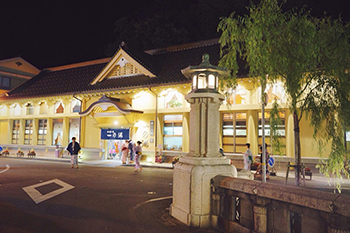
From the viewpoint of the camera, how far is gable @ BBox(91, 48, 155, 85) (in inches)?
891

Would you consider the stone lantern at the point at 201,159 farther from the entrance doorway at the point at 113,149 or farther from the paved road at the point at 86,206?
the entrance doorway at the point at 113,149

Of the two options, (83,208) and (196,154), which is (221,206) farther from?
(83,208)

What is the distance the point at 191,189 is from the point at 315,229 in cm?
269

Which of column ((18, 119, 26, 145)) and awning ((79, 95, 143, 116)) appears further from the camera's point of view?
column ((18, 119, 26, 145))

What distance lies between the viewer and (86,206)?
25.3ft

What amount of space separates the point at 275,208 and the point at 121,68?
21450 mm

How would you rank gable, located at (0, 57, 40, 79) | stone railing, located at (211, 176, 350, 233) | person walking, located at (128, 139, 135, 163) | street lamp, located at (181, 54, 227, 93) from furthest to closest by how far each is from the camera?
gable, located at (0, 57, 40, 79) → person walking, located at (128, 139, 135, 163) → street lamp, located at (181, 54, 227, 93) → stone railing, located at (211, 176, 350, 233)

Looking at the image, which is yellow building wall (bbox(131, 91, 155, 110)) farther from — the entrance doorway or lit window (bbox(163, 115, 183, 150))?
the entrance doorway

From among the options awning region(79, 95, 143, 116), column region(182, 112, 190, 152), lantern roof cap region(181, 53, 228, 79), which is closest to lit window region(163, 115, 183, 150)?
column region(182, 112, 190, 152)

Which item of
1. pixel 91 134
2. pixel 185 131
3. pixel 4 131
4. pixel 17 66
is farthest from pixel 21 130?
pixel 185 131

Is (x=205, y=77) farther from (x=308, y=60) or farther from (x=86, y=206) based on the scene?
(x=86, y=206)

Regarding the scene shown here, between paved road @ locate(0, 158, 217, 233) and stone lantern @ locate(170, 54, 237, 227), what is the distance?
0.37 m

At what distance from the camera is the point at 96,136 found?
78.8 ft

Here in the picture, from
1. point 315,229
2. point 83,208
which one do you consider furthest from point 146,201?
point 315,229
